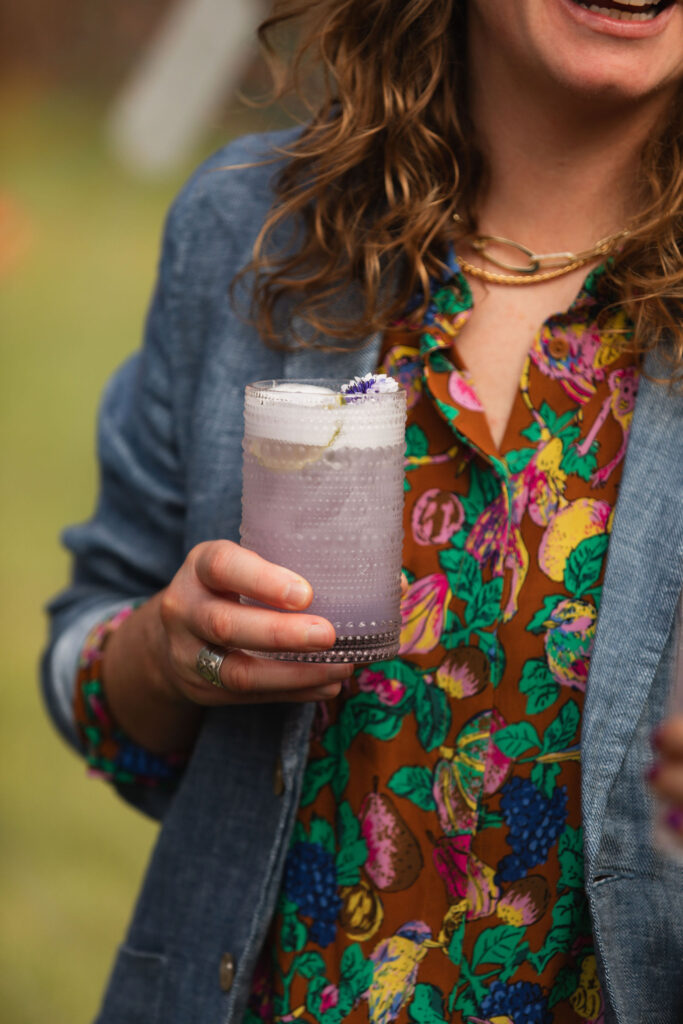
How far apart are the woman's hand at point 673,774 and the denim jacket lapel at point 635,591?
0.40 metres

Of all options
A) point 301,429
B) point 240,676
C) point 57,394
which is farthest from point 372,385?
point 57,394

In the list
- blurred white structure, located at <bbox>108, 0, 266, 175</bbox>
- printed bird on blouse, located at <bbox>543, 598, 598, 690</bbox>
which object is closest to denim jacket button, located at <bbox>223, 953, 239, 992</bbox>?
printed bird on blouse, located at <bbox>543, 598, 598, 690</bbox>

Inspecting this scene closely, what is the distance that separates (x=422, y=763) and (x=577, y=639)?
0.22m

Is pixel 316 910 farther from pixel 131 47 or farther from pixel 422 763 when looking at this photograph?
pixel 131 47

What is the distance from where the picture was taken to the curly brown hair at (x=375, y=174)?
1.45 meters

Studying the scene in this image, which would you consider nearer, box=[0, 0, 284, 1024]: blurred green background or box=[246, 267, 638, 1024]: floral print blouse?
box=[246, 267, 638, 1024]: floral print blouse

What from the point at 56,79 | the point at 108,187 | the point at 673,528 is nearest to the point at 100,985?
the point at 673,528

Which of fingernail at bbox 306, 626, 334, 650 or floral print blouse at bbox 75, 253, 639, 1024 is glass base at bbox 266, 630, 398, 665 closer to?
fingernail at bbox 306, 626, 334, 650

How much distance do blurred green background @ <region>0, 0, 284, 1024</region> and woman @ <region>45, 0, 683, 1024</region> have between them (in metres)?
0.36

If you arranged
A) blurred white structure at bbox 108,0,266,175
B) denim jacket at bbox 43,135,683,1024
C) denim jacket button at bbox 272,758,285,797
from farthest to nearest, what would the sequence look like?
blurred white structure at bbox 108,0,266,175 → denim jacket button at bbox 272,758,285,797 → denim jacket at bbox 43,135,683,1024

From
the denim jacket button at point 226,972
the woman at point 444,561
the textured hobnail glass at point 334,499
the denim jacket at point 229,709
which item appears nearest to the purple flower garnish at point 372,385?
the textured hobnail glass at point 334,499

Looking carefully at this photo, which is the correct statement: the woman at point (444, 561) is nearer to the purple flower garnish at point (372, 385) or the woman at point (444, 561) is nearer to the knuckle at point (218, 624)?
the knuckle at point (218, 624)

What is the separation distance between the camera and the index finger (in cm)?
109

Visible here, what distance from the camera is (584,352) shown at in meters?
1.35
